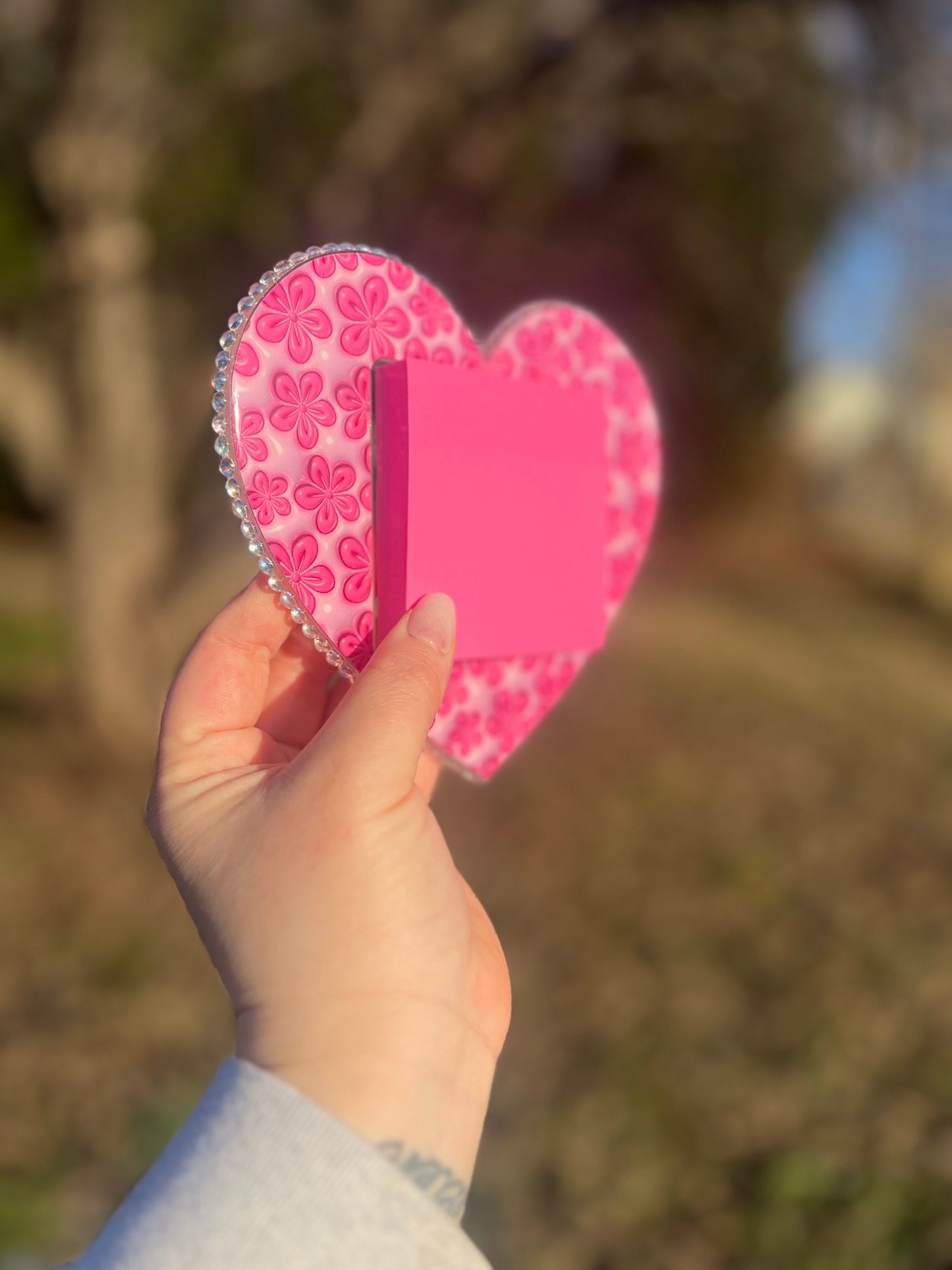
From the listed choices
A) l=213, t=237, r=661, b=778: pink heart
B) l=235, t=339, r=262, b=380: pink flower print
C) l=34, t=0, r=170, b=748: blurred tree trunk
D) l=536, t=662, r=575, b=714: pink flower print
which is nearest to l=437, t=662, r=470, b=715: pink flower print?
l=213, t=237, r=661, b=778: pink heart

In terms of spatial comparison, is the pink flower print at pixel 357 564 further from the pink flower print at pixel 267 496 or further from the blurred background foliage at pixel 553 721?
the blurred background foliage at pixel 553 721

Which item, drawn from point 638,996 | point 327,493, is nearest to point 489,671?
point 327,493

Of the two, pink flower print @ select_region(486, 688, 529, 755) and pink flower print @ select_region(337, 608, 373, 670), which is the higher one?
pink flower print @ select_region(337, 608, 373, 670)

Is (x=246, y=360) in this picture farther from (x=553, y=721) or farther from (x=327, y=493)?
(x=553, y=721)

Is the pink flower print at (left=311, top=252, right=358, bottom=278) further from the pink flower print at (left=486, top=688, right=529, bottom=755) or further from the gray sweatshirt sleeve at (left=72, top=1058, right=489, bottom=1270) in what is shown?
the gray sweatshirt sleeve at (left=72, top=1058, right=489, bottom=1270)

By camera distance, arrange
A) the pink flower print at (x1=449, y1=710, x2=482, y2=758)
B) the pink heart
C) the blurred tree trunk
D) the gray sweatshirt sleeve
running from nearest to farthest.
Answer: the gray sweatshirt sleeve < the pink heart < the pink flower print at (x1=449, y1=710, x2=482, y2=758) < the blurred tree trunk

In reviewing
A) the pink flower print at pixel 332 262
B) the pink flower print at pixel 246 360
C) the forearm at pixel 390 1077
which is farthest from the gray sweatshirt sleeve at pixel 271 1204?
the pink flower print at pixel 332 262

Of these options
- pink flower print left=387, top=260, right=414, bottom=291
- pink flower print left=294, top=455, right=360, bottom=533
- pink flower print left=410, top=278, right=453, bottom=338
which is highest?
pink flower print left=387, top=260, right=414, bottom=291
